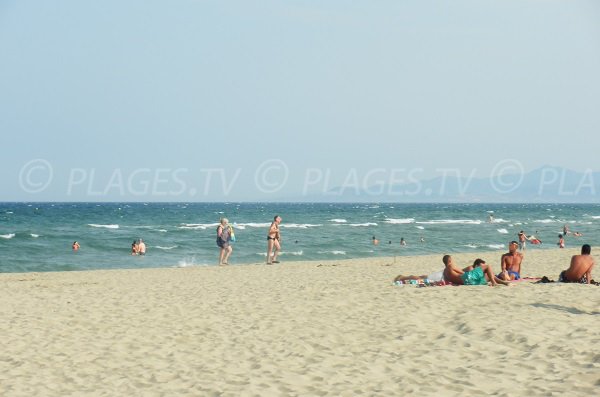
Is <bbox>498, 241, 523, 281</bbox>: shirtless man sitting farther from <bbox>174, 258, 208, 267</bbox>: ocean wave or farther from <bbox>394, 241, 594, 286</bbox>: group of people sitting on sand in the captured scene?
<bbox>174, 258, 208, 267</bbox>: ocean wave

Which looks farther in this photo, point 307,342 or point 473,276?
point 473,276

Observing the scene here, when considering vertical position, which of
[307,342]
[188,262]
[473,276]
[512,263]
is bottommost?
[188,262]

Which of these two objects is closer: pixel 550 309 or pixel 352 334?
pixel 352 334

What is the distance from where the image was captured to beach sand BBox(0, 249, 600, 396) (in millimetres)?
6680

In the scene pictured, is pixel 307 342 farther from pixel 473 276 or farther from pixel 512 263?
pixel 512 263

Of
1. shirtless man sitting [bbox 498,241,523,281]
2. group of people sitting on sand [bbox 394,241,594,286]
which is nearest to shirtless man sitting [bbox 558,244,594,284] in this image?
group of people sitting on sand [bbox 394,241,594,286]

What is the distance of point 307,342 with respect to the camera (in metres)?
8.66

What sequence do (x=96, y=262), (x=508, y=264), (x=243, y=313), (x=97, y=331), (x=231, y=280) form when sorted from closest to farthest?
1. (x=97, y=331)
2. (x=243, y=313)
3. (x=508, y=264)
4. (x=231, y=280)
5. (x=96, y=262)

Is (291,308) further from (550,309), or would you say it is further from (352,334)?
(550,309)

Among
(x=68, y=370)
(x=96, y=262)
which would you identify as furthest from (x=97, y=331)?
(x=96, y=262)

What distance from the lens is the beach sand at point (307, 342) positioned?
6.68 meters

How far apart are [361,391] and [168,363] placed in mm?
2617

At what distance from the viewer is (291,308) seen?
1141 cm

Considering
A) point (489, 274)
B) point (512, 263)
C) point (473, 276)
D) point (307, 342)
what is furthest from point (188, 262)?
point (307, 342)
